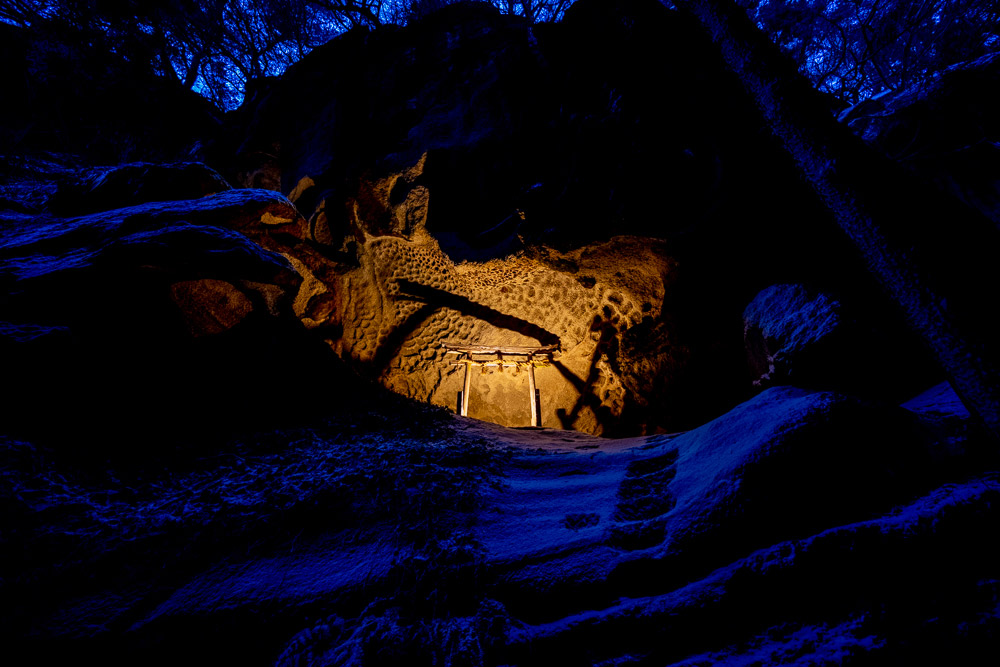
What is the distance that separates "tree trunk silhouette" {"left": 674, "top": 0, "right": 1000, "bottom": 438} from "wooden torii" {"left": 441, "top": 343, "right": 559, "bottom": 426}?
242 inches

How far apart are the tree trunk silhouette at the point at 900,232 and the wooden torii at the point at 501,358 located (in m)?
6.16

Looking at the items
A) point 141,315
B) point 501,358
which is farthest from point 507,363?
point 141,315

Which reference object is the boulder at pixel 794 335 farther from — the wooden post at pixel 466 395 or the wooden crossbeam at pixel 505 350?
the wooden post at pixel 466 395

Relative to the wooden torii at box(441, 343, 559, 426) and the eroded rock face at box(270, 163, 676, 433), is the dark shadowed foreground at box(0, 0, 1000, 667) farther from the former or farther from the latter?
the wooden torii at box(441, 343, 559, 426)

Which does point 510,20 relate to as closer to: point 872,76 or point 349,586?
point 872,76

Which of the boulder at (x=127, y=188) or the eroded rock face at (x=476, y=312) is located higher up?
the boulder at (x=127, y=188)

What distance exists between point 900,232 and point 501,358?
6.81 metres

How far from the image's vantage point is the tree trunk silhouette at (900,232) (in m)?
1.78

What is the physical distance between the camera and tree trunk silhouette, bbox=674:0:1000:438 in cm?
178

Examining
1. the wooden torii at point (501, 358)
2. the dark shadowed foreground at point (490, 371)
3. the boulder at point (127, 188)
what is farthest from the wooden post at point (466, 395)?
the boulder at point (127, 188)

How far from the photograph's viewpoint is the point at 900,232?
6.71 feet

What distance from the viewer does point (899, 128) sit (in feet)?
18.6

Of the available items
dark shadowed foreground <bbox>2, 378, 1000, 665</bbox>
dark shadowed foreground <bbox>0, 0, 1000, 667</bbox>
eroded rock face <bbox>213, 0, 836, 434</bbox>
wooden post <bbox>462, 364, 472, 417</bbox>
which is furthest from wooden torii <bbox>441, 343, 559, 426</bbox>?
dark shadowed foreground <bbox>2, 378, 1000, 665</bbox>

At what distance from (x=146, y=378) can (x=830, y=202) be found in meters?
6.25
